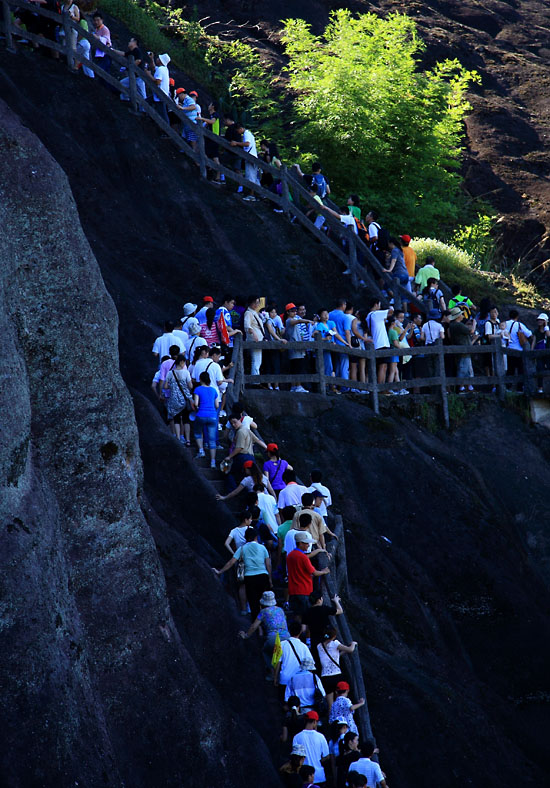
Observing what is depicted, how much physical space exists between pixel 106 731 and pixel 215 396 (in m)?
8.04

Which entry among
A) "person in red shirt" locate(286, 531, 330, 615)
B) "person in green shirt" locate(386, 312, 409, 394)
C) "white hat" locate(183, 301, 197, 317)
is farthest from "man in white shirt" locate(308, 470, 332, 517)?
"person in green shirt" locate(386, 312, 409, 394)

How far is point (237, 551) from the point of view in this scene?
15977 mm

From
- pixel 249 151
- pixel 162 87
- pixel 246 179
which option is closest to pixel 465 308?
pixel 246 179

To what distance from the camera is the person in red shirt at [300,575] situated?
52.6 ft

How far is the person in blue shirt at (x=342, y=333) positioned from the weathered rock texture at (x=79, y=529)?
37.1 ft

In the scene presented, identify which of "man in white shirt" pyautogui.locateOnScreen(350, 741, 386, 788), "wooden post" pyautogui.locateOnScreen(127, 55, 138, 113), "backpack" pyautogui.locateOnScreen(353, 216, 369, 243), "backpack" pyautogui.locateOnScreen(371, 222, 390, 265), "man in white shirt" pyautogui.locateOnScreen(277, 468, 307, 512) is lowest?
"man in white shirt" pyautogui.locateOnScreen(350, 741, 386, 788)

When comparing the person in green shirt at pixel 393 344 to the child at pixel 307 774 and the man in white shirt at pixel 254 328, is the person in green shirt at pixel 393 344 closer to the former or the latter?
the man in white shirt at pixel 254 328

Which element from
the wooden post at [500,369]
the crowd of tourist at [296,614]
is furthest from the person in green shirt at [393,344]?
the crowd of tourist at [296,614]

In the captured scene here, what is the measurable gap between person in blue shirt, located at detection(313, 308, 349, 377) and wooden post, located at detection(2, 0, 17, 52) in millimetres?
10660

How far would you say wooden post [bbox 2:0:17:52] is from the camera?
2742cm

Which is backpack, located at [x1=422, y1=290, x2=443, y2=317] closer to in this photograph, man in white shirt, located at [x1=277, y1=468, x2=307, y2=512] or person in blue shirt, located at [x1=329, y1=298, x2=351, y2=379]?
person in blue shirt, located at [x1=329, y1=298, x2=351, y2=379]

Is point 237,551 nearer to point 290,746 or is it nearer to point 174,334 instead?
point 290,746

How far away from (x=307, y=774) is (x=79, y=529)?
3969 millimetres

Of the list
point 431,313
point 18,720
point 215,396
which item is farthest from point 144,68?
point 18,720
